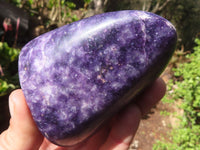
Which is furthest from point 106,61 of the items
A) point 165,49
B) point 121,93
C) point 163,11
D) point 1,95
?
point 163,11

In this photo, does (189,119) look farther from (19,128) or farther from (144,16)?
(19,128)

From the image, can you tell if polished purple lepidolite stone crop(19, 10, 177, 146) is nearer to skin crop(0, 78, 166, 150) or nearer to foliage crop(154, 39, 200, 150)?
skin crop(0, 78, 166, 150)

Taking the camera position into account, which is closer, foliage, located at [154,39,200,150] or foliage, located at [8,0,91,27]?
foliage, located at [154,39,200,150]

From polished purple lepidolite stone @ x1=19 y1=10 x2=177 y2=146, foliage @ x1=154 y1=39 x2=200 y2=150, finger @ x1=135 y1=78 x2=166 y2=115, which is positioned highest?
polished purple lepidolite stone @ x1=19 y1=10 x2=177 y2=146

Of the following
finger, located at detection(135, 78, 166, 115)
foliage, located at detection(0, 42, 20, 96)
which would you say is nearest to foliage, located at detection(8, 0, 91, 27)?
foliage, located at detection(0, 42, 20, 96)

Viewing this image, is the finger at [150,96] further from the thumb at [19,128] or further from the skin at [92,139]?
the thumb at [19,128]

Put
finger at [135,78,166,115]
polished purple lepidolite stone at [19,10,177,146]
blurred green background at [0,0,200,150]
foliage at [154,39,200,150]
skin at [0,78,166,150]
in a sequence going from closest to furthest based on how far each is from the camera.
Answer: polished purple lepidolite stone at [19,10,177,146] → skin at [0,78,166,150] → finger at [135,78,166,115] → foliage at [154,39,200,150] → blurred green background at [0,0,200,150]
